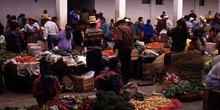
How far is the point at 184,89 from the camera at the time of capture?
9.50 metres

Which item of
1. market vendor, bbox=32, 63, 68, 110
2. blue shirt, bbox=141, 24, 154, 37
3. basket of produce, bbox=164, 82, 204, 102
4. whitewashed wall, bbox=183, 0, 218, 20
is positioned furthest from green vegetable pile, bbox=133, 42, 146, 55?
whitewashed wall, bbox=183, 0, 218, 20

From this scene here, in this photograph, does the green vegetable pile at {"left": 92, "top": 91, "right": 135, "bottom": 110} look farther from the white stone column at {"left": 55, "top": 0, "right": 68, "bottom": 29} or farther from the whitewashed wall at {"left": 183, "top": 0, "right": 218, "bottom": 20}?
the whitewashed wall at {"left": 183, "top": 0, "right": 218, "bottom": 20}

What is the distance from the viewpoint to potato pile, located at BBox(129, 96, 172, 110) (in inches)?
327

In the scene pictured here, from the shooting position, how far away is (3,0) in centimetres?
1780

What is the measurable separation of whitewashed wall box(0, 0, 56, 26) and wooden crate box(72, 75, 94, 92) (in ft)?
28.7

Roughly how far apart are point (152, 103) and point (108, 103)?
7.40 ft

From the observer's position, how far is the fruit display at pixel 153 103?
8.32 meters

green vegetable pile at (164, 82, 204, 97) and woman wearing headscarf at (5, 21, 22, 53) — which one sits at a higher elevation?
woman wearing headscarf at (5, 21, 22, 53)

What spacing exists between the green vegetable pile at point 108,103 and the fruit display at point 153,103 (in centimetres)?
158

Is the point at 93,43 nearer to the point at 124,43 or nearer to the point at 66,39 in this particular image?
the point at 124,43

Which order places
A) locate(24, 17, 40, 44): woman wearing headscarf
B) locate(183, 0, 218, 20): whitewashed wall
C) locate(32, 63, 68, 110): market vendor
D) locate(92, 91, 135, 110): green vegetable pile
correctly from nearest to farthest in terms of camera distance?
locate(92, 91, 135, 110): green vegetable pile < locate(32, 63, 68, 110): market vendor < locate(24, 17, 40, 44): woman wearing headscarf < locate(183, 0, 218, 20): whitewashed wall

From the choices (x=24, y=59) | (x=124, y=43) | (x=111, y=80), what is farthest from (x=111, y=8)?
(x=111, y=80)

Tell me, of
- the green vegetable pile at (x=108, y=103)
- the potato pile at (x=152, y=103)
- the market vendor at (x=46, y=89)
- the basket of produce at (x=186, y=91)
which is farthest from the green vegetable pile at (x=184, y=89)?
the market vendor at (x=46, y=89)

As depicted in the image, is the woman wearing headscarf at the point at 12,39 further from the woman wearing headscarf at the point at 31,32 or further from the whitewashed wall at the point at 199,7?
the whitewashed wall at the point at 199,7
